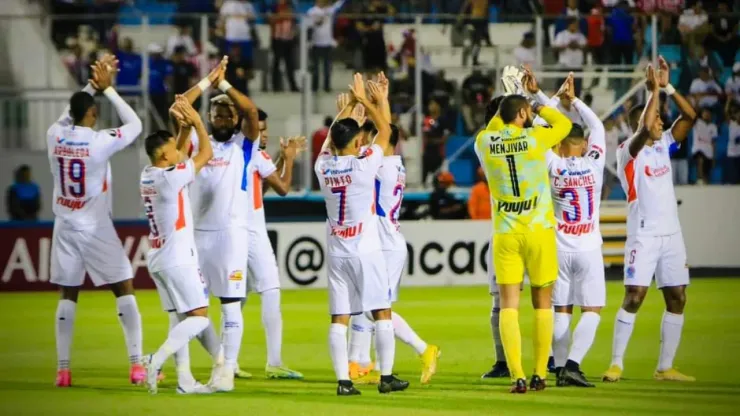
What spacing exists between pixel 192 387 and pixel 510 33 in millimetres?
16554

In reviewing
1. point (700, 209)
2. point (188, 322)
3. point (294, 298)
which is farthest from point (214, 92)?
point (188, 322)

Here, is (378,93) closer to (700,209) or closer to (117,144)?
(117,144)

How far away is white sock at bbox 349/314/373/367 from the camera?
39.8 feet

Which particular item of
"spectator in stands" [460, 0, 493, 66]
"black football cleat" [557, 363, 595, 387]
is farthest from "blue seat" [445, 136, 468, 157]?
"black football cleat" [557, 363, 595, 387]

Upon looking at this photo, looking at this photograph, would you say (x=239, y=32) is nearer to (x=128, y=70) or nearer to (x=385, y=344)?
(x=128, y=70)

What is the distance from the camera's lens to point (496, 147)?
1072 cm

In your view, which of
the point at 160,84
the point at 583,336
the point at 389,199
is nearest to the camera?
the point at 583,336

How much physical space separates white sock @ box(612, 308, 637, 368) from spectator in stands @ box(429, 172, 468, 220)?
11.1 meters

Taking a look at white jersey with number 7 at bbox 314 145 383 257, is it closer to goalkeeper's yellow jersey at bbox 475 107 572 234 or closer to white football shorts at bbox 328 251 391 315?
white football shorts at bbox 328 251 391 315

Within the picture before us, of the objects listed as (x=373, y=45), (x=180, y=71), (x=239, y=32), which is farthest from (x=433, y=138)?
(x=180, y=71)

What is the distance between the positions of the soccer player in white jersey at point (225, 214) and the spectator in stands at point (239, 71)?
12.9 metres

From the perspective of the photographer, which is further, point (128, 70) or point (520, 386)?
point (128, 70)

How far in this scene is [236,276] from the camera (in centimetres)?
1133

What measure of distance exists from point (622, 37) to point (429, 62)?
3.72m
